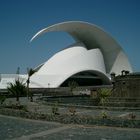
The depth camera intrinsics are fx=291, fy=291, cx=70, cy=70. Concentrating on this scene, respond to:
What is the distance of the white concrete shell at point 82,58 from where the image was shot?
54719 mm

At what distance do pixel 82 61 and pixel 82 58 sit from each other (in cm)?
74

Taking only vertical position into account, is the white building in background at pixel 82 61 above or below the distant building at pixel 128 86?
above

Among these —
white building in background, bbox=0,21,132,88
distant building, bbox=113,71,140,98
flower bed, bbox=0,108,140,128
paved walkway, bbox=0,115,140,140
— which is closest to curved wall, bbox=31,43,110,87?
white building in background, bbox=0,21,132,88

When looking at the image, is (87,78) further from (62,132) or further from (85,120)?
(62,132)

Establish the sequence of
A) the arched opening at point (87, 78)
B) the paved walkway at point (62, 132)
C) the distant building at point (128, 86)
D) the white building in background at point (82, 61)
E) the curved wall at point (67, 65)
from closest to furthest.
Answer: the paved walkway at point (62, 132) → the distant building at point (128, 86) → the curved wall at point (67, 65) → the white building in background at point (82, 61) → the arched opening at point (87, 78)

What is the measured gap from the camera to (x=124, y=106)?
1706cm

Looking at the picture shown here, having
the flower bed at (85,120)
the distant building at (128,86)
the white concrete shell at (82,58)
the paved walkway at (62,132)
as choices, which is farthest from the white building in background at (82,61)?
the paved walkway at (62,132)

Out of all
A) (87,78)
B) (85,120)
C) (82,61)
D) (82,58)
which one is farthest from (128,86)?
(87,78)

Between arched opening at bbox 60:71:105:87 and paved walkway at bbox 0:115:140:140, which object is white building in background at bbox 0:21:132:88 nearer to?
arched opening at bbox 60:71:105:87

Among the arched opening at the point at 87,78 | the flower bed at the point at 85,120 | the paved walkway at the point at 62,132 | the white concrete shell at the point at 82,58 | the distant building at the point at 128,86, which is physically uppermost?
the white concrete shell at the point at 82,58

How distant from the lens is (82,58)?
5894 centimetres

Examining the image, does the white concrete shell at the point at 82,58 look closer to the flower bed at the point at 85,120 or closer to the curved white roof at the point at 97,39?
the curved white roof at the point at 97,39

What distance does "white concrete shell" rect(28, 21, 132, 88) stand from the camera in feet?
180

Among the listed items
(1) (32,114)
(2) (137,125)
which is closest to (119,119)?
(2) (137,125)
